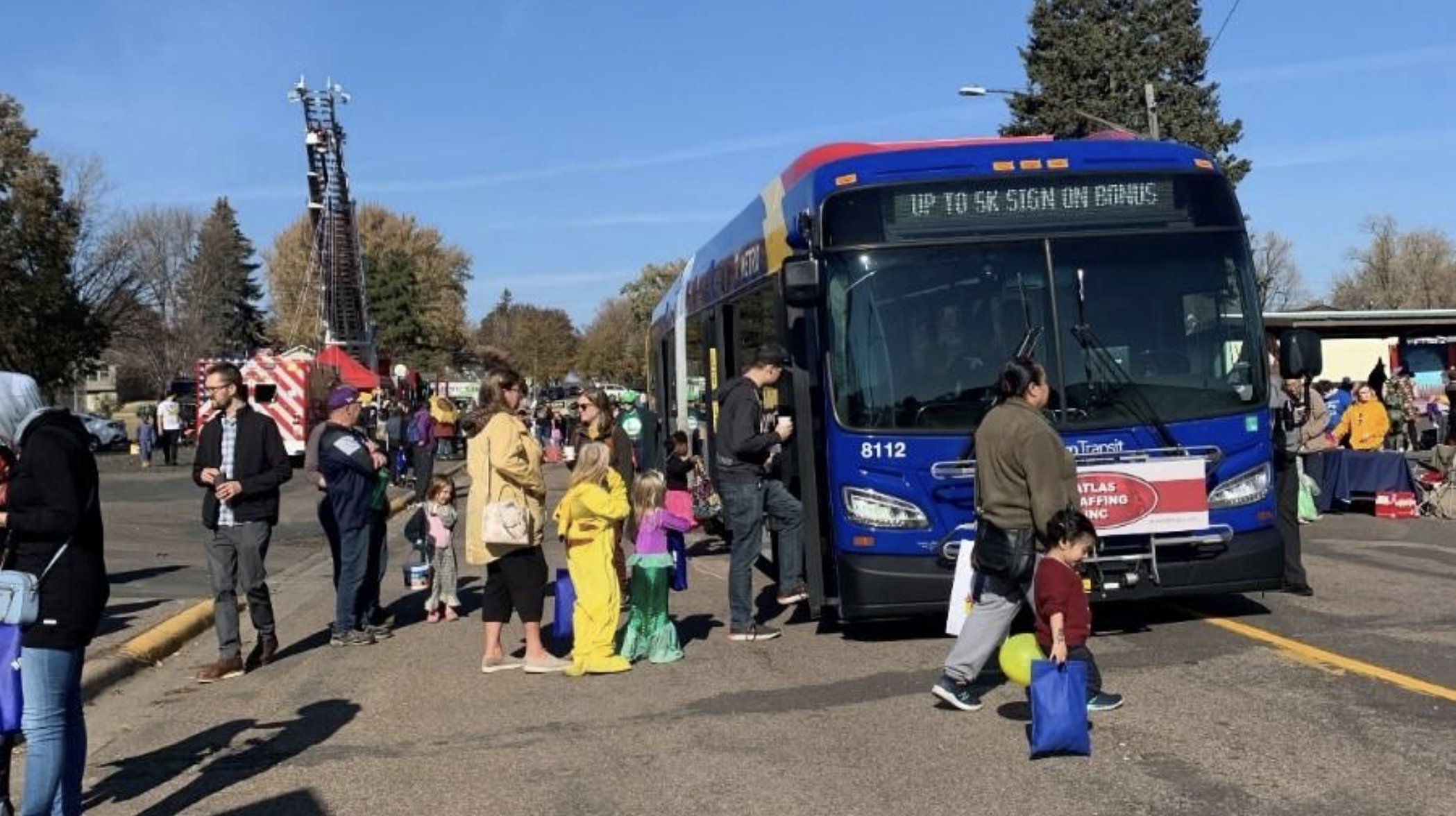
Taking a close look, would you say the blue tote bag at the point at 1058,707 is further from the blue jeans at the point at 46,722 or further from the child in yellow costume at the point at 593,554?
the blue jeans at the point at 46,722

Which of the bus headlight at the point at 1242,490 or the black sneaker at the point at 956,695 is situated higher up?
the bus headlight at the point at 1242,490

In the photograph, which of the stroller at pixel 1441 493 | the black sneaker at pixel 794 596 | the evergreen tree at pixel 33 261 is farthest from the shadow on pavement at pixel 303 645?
the evergreen tree at pixel 33 261

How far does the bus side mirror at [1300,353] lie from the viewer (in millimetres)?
8883

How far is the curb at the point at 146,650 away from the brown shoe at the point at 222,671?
55cm

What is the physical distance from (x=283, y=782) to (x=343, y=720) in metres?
1.23

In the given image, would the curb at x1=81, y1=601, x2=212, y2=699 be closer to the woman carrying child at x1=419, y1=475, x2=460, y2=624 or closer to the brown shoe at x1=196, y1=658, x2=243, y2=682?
the brown shoe at x1=196, y1=658, x2=243, y2=682

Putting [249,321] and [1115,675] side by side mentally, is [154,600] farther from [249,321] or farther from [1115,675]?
[249,321]

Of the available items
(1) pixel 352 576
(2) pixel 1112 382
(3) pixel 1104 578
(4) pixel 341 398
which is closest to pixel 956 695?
(3) pixel 1104 578

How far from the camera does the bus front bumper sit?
8.16m

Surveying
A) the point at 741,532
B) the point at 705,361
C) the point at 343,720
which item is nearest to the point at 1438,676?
the point at 741,532

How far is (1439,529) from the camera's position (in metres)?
15.0

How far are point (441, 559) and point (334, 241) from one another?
138 feet

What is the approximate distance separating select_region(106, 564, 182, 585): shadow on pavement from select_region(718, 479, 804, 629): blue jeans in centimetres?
676

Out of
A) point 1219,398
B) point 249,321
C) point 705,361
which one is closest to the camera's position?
point 1219,398
